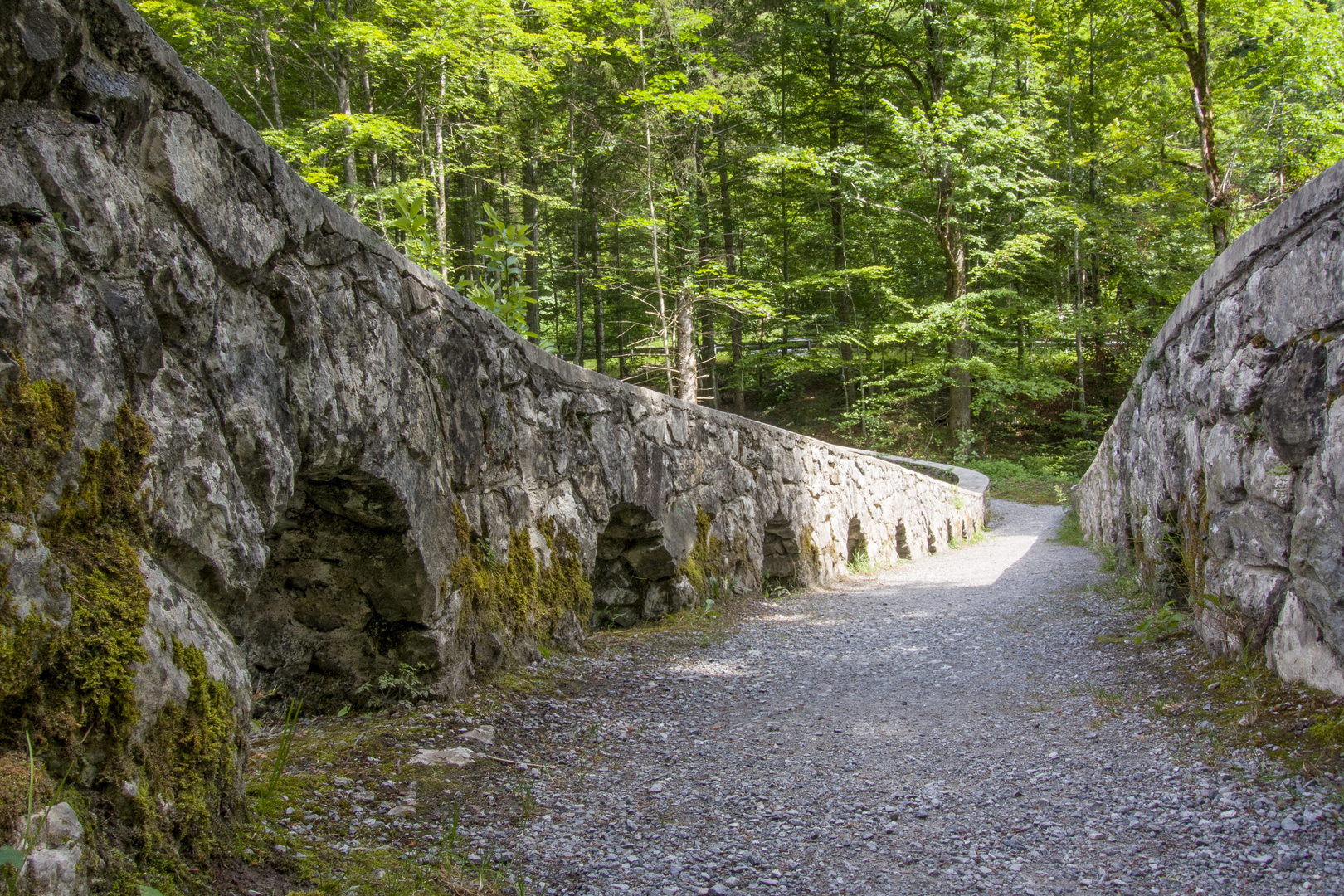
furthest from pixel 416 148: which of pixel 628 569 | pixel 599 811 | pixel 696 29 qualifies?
pixel 599 811

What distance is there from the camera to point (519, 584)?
→ 4062 mm

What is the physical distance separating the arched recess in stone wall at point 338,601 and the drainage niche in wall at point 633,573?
7.37 feet

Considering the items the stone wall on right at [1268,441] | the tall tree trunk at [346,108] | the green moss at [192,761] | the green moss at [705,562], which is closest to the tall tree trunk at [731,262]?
the tall tree trunk at [346,108]

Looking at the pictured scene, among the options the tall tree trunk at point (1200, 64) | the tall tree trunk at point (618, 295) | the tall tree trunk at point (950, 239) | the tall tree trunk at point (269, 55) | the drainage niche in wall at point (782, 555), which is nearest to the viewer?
the drainage niche in wall at point (782, 555)

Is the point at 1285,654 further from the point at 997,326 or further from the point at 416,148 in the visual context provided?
the point at 997,326

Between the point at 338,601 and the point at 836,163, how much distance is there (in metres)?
16.8

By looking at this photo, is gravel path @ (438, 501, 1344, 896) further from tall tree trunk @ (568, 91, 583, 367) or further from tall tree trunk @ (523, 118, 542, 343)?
tall tree trunk @ (568, 91, 583, 367)

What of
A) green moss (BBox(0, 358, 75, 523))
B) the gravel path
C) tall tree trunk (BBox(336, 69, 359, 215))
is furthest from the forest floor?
tall tree trunk (BBox(336, 69, 359, 215))

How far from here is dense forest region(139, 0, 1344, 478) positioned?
12.1 m

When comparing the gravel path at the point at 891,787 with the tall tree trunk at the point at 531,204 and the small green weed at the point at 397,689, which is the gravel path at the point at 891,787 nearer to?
the small green weed at the point at 397,689

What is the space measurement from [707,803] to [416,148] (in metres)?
14.0

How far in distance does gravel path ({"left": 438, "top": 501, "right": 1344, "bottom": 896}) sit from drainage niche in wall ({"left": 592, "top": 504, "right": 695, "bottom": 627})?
876 millimetres

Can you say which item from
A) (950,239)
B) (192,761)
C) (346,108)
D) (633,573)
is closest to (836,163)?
(950,239)

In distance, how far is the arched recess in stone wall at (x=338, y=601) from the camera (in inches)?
119
